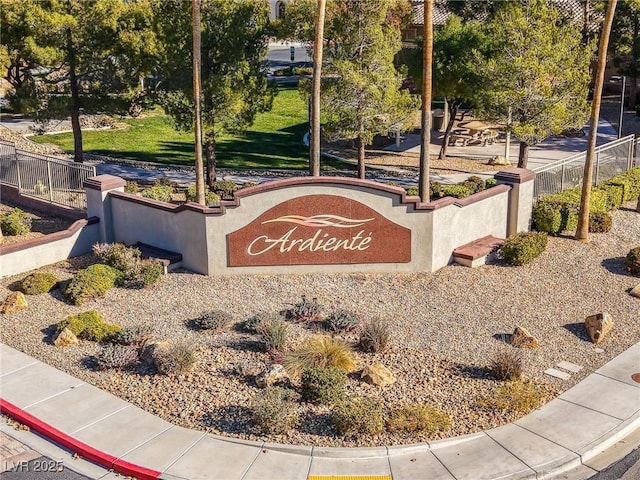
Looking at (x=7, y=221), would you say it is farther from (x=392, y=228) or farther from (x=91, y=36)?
(x=392, y=228)

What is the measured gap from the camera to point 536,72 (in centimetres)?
2695

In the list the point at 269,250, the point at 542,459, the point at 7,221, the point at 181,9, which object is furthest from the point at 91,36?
the point at 542,459

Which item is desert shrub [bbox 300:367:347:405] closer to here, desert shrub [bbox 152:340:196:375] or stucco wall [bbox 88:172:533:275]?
desert shrub [bbox 152:340:196:375]

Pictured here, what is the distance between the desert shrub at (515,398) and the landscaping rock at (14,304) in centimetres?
1140

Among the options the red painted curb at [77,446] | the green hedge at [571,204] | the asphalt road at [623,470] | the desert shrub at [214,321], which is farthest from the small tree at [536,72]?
the red painted curb at [77,446]

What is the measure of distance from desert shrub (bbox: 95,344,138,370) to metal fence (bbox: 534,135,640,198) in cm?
1480

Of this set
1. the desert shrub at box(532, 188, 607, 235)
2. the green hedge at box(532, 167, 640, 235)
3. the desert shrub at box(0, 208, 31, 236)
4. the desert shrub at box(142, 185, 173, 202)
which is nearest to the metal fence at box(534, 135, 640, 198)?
the green hedge at box(532, 167, 640, 235)

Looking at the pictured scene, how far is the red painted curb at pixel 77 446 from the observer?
42.0ft

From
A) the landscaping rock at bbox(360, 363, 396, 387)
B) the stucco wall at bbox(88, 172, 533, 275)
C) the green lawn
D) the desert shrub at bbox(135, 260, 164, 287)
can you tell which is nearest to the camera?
the landscaping rock at bbox(360, 363, 396, 387)

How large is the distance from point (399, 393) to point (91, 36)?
1989cm

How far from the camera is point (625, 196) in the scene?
2775 centimetres

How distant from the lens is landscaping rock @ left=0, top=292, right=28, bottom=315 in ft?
61.9

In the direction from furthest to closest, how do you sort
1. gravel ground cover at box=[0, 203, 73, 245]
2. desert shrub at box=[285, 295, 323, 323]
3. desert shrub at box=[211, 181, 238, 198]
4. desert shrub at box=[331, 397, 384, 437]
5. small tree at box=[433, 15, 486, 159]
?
small tree at box=[433, 15, 486, 159] < desert shrub at box=[211, 181, 238, 198] < gravel ground cover at box=[0, 203, 73, 245] < desert shrub at box=[285, 295, 323, 323] < desert shrub at box=[331, 397, 384, 437]

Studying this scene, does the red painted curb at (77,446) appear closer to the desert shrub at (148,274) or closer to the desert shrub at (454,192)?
the desert shrub at (148,274)
